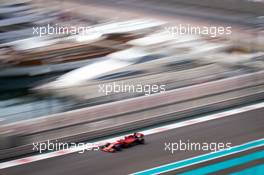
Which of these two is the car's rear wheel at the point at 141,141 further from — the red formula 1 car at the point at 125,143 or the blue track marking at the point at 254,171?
the blue track marking at the point at 254,171

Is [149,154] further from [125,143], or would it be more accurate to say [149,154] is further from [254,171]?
[254,171]

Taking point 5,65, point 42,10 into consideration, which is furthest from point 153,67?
point 42,10

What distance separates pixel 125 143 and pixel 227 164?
62.7 inches

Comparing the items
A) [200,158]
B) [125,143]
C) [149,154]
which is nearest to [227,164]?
[200,158]

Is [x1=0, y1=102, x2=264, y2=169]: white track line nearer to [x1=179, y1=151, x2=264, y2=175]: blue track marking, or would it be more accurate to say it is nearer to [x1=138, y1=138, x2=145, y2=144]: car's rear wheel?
[x1=138, y1=138, x2=145, y2=144]: car's rear wheel

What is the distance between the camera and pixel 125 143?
864 cm

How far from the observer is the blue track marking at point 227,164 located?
7906 millimetres

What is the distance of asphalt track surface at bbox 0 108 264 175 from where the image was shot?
791 centimetres

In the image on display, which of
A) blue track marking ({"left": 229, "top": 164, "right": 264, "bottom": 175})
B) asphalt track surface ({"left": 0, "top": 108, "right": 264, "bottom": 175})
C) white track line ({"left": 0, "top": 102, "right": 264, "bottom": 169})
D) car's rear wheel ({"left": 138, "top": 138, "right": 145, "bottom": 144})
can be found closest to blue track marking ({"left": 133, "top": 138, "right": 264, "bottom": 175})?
asphalt track surface ({"left": 0, "top": 108, "right": 264, "bottom": 175})

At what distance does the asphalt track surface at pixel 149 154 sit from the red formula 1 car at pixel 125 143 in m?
0.08

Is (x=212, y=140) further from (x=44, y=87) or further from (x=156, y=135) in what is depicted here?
(x=44, y=87)

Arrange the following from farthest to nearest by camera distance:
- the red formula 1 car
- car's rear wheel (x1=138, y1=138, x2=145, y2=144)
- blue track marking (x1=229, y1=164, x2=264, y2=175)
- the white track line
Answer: car's rear wheel (x1=138, y1=138, x2=145, y2=144)
the red formula 1 car
the white track line
blue track marking (x1=229, y1=164, x2=264, y2=175)

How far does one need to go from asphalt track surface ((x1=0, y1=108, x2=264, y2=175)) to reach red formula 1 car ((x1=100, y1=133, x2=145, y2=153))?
0.08 m

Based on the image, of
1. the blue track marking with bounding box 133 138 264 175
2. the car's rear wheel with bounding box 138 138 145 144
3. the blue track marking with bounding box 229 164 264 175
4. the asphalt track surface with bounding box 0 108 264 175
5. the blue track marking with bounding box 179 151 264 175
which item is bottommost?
the blue track marking with bounding box 229 164 264 175
